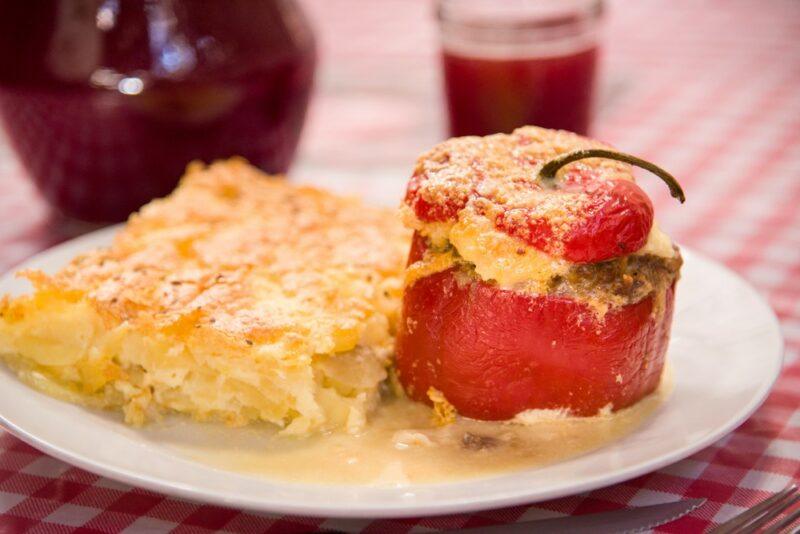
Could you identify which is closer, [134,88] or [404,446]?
[404,446]

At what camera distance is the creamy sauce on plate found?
5.11ft

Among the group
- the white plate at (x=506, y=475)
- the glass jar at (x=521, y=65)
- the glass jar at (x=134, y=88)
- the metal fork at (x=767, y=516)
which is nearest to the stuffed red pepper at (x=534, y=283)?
the white plate at (x=506, y=475)

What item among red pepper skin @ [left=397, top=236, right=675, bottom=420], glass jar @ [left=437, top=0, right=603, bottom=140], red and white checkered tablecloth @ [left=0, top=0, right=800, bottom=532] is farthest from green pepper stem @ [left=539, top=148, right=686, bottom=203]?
glass jar @ [left=437, top=0, right=603, bottom=140]

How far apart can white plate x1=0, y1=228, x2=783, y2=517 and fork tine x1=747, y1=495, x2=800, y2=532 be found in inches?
5.0

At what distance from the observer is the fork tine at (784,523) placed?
4.74ft

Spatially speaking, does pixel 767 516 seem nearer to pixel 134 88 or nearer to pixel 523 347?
pixel 523 347

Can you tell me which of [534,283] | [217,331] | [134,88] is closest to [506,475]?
[534,283]

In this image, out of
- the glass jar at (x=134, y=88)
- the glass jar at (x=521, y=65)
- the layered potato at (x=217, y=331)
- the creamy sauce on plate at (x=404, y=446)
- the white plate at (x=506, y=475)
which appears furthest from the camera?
the glass jar at (x=521, y=65)

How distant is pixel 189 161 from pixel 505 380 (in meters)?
1.36

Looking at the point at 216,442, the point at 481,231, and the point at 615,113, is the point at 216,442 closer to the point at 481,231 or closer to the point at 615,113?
the point at 481,231

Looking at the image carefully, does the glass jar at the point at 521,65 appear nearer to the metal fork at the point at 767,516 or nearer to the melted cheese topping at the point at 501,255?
the melted cheese topping at the point at 501,255

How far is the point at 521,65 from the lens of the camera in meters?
2.98

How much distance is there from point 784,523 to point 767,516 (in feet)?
0.10

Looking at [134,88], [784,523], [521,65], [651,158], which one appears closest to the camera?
[784,523]
